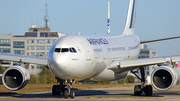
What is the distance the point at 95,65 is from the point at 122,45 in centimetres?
646

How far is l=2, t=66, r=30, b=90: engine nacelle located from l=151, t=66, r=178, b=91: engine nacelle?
25.5ft

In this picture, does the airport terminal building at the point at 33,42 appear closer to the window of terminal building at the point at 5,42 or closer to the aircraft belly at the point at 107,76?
the window of terminal building at the point at 5,42

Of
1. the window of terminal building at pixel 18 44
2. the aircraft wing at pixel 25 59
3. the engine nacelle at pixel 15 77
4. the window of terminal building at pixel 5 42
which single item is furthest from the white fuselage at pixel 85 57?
the window of terminal building at pixel 18 44

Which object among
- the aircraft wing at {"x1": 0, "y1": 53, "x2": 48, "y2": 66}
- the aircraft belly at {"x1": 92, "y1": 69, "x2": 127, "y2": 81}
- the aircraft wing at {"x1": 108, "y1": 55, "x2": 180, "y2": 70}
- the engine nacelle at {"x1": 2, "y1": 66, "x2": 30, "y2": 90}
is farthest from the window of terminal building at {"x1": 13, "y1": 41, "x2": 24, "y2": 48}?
the aircraft wing at {"x1": 108, "y1": 55, "x2": 180, "y2": 70}

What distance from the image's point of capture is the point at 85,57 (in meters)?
19.0

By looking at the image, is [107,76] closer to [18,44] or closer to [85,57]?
[85,57]

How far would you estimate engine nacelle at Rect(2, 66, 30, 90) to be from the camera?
2098cm

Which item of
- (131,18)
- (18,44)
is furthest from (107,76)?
(18,44)

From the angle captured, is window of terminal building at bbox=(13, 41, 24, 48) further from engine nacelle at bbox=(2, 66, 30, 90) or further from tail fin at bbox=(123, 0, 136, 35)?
engine nacelle at bbox=(2, 66, 30, 90)

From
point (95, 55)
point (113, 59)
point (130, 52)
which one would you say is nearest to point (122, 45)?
point (130, 52)

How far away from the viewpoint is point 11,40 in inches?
4857

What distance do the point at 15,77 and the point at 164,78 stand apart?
9140mm

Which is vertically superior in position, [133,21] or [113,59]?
[133,21]

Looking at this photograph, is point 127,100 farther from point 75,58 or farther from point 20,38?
point 20,38
